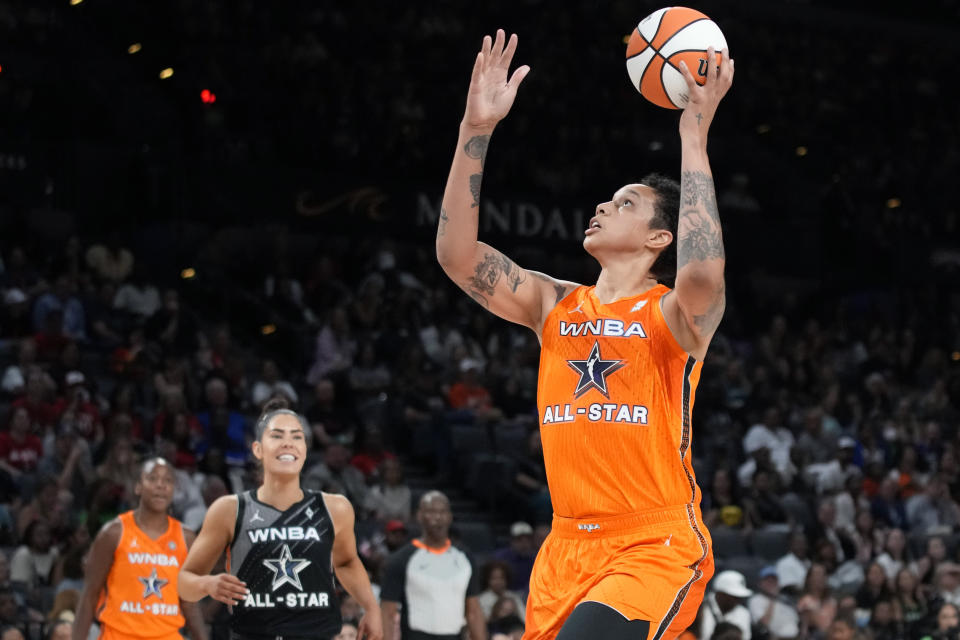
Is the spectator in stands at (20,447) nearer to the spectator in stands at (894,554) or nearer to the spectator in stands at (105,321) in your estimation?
the spectator in stands at (105,321)

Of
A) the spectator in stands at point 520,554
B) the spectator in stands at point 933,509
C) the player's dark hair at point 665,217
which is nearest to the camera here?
A: the player's dark hair at point 665,217

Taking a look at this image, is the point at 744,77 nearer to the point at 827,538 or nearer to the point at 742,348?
the point at 742,348

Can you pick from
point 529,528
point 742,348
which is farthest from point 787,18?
point 529,528

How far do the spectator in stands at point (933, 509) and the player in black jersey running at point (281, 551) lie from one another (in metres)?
10.9

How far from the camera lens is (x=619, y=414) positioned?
4539 millimetres

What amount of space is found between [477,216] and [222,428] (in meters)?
9.14

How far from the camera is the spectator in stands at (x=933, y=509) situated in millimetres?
16375

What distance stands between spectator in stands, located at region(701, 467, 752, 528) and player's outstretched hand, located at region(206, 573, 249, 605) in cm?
930

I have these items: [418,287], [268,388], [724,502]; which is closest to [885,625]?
[724,502]

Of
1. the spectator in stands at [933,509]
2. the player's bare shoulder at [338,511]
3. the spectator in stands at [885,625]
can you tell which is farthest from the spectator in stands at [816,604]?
the player's bare shoulder at [338,511]

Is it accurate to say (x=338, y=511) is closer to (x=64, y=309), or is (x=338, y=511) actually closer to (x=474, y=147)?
(x=474, y=147)

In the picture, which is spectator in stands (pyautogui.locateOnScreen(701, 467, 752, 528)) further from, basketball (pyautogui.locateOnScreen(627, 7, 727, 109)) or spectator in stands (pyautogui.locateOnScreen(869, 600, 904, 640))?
basketball (pyautogui.locateOnScreen(627, 7, 727, 109))

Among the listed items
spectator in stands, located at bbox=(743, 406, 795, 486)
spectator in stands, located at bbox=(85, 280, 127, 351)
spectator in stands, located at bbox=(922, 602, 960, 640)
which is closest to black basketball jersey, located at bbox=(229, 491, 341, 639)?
spectator in stands, located at bbox=(922, 602, 960, 640)

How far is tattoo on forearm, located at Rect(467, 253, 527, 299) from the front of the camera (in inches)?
193
